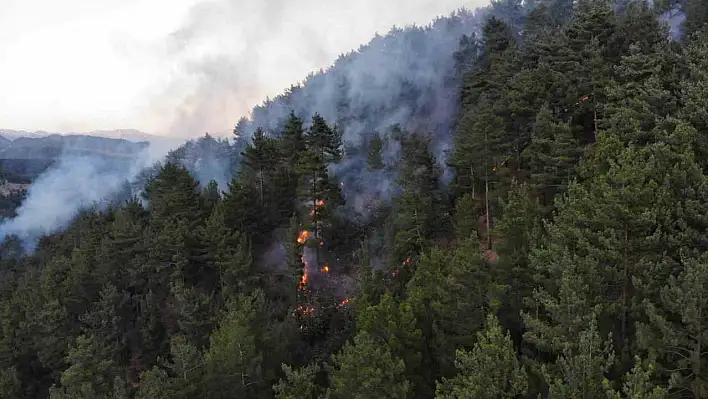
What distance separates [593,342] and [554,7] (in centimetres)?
8158

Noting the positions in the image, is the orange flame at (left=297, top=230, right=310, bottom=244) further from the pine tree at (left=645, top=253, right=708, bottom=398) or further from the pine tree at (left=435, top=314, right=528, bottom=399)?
the pine tree at (left=645, top=253, right=708, bottom=398)

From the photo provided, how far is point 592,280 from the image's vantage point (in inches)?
642

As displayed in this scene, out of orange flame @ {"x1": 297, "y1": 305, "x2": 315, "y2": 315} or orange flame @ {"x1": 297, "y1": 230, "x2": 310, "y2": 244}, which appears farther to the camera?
orange flame @ {"x1": 297, "y1": 230, "x2": 310, "y2": 244}

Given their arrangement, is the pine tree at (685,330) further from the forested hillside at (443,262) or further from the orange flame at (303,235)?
the orange flame at (303,235)

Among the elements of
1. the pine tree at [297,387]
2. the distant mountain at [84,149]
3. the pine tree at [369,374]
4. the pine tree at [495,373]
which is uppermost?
the distant mountain at [84,149]

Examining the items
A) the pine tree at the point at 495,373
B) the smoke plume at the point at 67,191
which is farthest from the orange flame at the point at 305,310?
the smoke plume at the point at 67,191

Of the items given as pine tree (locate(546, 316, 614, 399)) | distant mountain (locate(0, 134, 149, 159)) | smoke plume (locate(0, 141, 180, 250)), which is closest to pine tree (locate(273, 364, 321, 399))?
pine tree (locate(546, 316, 614, 399))

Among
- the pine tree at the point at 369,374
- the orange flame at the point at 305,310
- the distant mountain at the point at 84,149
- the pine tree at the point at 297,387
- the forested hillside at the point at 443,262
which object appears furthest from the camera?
the distant mountain at the point at 84,149

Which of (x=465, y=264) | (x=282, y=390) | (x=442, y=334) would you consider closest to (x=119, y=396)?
(x=282, y=390)

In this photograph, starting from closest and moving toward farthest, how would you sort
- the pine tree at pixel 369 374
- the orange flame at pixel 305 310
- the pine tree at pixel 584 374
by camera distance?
the pine tree at pixel 584 374
the pine tree at pixel 369 374
the orange flame at pixel 305 310

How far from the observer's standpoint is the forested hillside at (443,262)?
1538 cm

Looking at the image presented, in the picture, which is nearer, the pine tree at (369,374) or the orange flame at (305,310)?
the pine tree at (369,374)

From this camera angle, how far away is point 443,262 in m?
24.6

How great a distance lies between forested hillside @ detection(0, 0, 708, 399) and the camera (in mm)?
15383
